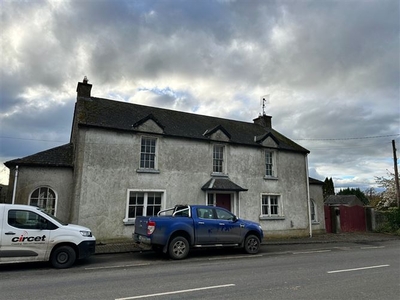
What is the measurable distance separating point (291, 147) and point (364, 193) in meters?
67.8

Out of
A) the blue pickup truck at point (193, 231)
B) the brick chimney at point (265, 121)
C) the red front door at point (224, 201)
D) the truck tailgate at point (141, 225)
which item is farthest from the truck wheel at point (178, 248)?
the brick chimney at point (265, 121)

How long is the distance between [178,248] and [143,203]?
187 inches

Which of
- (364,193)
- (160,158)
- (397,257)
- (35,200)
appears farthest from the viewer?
(364,193)

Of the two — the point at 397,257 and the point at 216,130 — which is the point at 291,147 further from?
the point at 397,257

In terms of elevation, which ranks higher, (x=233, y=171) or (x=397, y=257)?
(x=233, y=171)

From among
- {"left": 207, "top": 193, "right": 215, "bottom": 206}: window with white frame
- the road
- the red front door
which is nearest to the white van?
the road

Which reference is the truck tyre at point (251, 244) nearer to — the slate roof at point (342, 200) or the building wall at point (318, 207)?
the building wall at point (318, 207)

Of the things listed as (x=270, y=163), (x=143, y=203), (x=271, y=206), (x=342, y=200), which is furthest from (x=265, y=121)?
(x=342, y=200)

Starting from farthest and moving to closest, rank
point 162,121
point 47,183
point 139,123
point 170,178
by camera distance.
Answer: point 162,121 → point 170,178 → point 139,123 → point 47,183

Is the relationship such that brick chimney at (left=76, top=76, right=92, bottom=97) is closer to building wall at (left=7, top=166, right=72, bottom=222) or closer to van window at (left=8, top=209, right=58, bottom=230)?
building wall at (left=7, top=166, right=72, bottom=222)

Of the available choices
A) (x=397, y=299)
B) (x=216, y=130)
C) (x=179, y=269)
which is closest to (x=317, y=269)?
(x=397, y=299)

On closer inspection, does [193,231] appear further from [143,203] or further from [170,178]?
[170,178]

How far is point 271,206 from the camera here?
60.0 feet

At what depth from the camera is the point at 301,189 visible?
19.5 m
